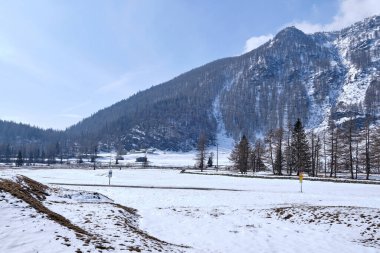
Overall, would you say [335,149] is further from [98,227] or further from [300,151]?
[98,227]

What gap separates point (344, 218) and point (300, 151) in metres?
Result: 52.3

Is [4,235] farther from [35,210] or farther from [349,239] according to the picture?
[349,239]

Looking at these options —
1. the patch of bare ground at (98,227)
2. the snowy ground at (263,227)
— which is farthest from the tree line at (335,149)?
the patch of bare ground at (98,227)

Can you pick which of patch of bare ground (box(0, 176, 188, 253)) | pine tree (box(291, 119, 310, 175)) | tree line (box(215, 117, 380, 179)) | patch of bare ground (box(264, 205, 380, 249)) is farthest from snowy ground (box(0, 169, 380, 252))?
pine tree (box(291, 119, 310, 175))

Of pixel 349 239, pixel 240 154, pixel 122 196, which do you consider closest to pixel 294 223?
pixel 349 239

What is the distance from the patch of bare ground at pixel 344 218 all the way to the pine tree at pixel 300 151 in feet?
158

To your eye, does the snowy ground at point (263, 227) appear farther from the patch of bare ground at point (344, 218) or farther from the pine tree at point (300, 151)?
the pine tree at point (300, 151)

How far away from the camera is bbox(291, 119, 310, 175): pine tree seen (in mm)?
71250

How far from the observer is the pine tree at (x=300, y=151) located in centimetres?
7125

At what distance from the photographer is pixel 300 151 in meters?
71.2

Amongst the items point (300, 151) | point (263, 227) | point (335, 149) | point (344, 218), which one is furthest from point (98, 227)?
point (335, 149)

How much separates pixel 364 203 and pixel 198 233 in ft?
52.6

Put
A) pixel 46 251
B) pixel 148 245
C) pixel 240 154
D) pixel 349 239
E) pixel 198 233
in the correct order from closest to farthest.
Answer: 1. pixel 46 251
2. pixel 148 245
3. pixel 349 239
4. pixel 198 233
5. pixel 240 154

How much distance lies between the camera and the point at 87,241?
12.3m
